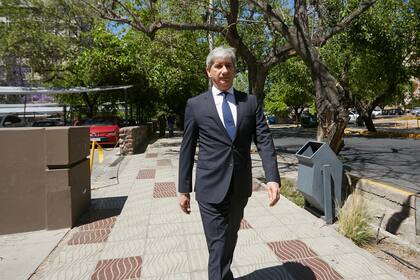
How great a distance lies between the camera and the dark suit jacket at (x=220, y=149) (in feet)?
9.46

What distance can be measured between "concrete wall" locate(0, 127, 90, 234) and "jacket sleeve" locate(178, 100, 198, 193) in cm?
254

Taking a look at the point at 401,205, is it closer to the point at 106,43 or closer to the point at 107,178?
the point at 107,178

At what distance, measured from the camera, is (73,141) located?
5234 millimetres

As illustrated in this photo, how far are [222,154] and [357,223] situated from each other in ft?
8.26

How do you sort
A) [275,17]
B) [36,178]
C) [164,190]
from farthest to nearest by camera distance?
[275,17]
[164,190]
[36,178]

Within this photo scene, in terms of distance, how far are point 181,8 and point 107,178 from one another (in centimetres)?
687

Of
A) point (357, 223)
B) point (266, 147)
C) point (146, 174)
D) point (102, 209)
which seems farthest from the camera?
point (146, 174)

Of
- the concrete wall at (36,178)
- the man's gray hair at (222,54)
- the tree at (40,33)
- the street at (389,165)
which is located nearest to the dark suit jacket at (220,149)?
the man's gray hair at (222,54)

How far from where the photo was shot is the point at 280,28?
8625mm

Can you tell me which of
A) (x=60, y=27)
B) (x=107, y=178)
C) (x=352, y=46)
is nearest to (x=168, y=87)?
(x=60, y=27)

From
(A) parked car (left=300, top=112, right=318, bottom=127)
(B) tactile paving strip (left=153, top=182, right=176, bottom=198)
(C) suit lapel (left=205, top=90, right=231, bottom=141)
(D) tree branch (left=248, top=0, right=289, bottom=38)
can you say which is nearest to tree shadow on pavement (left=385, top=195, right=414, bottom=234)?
(C) suit lapel (left=205, top=90, right=231, bottom=141)

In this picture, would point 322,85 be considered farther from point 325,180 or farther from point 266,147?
point 266,147

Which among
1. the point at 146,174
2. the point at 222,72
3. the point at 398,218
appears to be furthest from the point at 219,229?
the point at 146,174

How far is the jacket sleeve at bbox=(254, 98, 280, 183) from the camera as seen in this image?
2.96 m
